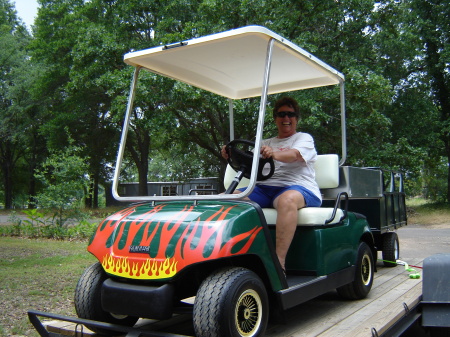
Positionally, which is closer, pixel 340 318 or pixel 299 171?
pixel 340 318

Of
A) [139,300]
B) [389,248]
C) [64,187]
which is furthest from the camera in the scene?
[64,187]

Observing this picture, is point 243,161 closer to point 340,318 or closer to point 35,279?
point 340,318

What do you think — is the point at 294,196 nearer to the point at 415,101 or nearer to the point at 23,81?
the point at 415,101

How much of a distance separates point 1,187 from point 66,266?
112 ft

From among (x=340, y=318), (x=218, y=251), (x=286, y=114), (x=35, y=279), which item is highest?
(x=286, y=114)

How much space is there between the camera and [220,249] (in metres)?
2.48

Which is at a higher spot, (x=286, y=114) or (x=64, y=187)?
(x=286, y=114)

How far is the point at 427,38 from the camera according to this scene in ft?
67.2

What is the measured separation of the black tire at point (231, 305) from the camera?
2.34 metres

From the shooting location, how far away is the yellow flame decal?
2.51m

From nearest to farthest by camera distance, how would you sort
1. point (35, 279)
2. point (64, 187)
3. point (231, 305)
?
point (231, 305) → point (35, 279) → point (64, 187)

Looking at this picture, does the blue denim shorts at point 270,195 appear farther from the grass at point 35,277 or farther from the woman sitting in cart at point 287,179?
the grass at point 35,277

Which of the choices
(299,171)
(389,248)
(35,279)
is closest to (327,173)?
(299,171)

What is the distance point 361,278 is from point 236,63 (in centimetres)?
194
